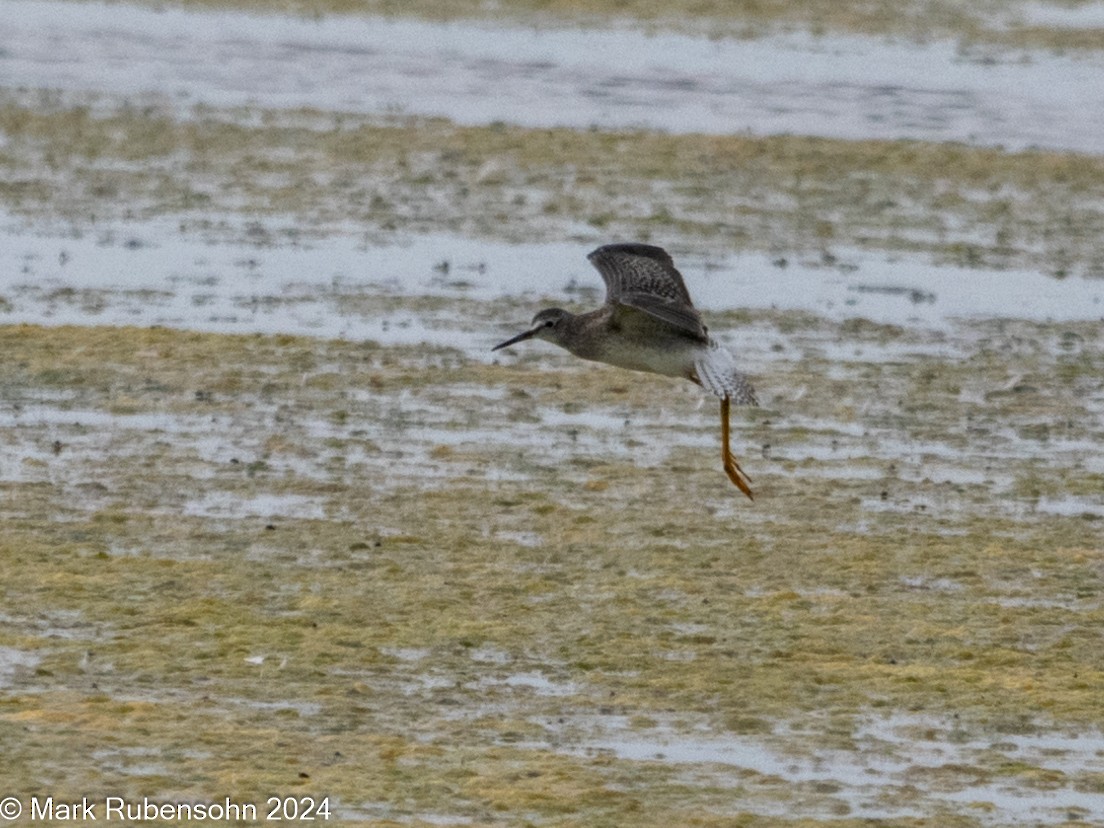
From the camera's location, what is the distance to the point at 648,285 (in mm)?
11727

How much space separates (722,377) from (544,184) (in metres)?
8.03

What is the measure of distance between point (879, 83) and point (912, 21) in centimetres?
422

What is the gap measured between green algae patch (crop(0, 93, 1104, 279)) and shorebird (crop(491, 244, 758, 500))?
487 cm

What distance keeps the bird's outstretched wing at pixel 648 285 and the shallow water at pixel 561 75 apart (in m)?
9.49

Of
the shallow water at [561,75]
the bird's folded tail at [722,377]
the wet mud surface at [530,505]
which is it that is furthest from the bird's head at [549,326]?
the shallow water at [561,75]

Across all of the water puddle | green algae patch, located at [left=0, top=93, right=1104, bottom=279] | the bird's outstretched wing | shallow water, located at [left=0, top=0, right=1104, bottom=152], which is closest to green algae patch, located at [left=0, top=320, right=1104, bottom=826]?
the water puddle

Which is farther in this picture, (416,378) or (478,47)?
(478,47)

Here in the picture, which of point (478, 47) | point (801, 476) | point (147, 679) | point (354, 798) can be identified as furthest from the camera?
point (478, 47)

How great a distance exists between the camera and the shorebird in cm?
1119

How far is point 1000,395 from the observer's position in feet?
43.7

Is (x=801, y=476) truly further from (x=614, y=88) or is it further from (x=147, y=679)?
(x=614, y=88)

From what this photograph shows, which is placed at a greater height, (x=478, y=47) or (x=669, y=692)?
(x=478, y=47)

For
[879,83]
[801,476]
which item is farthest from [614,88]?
[801,476]

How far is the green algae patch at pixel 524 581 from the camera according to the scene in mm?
7836
